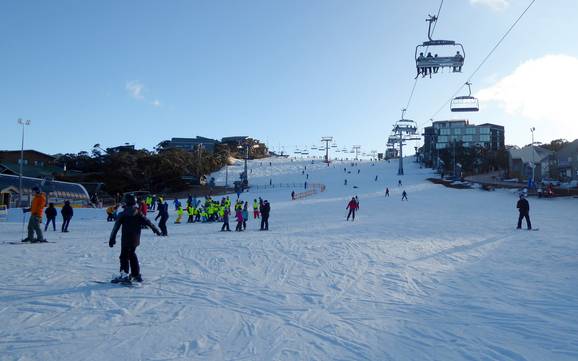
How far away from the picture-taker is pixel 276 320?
15.9 feet

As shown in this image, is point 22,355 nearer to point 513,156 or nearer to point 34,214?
point 34,214

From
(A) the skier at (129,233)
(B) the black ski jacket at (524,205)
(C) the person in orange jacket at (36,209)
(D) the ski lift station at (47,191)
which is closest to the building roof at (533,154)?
(B) the black ski jacket at (524,205)

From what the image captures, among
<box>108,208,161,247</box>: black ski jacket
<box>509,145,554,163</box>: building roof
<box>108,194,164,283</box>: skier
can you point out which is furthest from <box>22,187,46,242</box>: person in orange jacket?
<box>509,145,554,163</box>: building roof

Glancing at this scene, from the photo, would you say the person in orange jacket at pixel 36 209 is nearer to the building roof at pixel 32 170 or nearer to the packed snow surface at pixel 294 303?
the packed snow surface at pixel 294 303

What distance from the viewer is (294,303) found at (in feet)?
18.3

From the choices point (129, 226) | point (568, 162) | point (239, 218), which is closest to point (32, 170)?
point (239, 218)

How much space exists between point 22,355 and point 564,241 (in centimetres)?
1300

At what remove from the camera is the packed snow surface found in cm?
400

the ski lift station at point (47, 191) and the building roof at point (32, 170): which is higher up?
the building roof at point (32, 170)

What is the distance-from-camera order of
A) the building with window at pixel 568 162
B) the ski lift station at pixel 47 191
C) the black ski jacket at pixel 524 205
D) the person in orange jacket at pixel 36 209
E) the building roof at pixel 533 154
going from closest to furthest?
the person in orange jacket at pixel 36 209
the black ski jacket at pixel 524 205
the ski lift station at pixel 47 191
the building with window at pixel 568 162
the building roof at pixel 533 154

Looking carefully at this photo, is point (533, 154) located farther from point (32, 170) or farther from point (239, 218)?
point (32, 170)

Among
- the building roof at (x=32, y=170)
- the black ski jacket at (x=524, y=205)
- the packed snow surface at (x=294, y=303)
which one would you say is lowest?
the packed snow surface at (x=294, y=303)

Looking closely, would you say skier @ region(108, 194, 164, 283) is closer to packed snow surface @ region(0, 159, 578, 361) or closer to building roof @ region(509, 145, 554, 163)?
packed snow surface @ region(0, 159, 578, 361)

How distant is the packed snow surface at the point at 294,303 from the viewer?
13.1 feet
